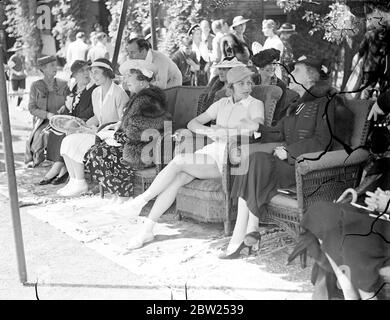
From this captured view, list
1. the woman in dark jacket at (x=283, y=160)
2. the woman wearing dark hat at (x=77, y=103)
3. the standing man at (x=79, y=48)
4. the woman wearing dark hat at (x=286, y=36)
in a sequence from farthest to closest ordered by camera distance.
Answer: the standing man at (x=79, y=48)
the woman wearing dark hat at (x=286, y=36)
the woman wearing dark hat at (x=77, y=103)
the woman in dark jacket at (x=283, y=160)

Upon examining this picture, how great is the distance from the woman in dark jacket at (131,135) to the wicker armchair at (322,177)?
4.86ft

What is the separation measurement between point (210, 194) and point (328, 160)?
1.01 m

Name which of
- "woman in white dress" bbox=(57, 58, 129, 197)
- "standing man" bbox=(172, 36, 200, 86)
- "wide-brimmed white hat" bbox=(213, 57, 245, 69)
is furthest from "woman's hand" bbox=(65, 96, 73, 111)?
"standing man" bbox=(172, 36, 200, 86)

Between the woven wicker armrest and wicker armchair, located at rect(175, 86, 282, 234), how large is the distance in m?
0.70

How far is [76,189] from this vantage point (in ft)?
18.9

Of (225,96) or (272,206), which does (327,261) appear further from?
(225,96)

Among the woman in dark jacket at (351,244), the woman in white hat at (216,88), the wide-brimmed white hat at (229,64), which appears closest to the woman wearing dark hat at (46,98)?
the woman in white hat at (216,88)

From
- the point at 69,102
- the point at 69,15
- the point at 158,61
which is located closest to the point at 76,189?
the point at 69,102

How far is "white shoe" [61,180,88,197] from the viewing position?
5738 mm

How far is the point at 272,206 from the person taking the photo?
12.6 feet

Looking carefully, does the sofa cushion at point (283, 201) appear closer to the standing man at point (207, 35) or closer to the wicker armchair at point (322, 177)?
the wicker armchair at point (322, 177)

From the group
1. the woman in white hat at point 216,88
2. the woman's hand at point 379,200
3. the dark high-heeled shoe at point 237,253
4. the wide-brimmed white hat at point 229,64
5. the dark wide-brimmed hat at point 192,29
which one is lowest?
the dark high-heeled shoe at point 237,253

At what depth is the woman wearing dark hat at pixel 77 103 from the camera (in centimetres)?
595

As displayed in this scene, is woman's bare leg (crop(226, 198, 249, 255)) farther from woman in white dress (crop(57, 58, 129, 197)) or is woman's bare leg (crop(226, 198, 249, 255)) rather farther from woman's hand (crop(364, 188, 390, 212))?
woman in white dress (crop(57, 58, 129, 197))
